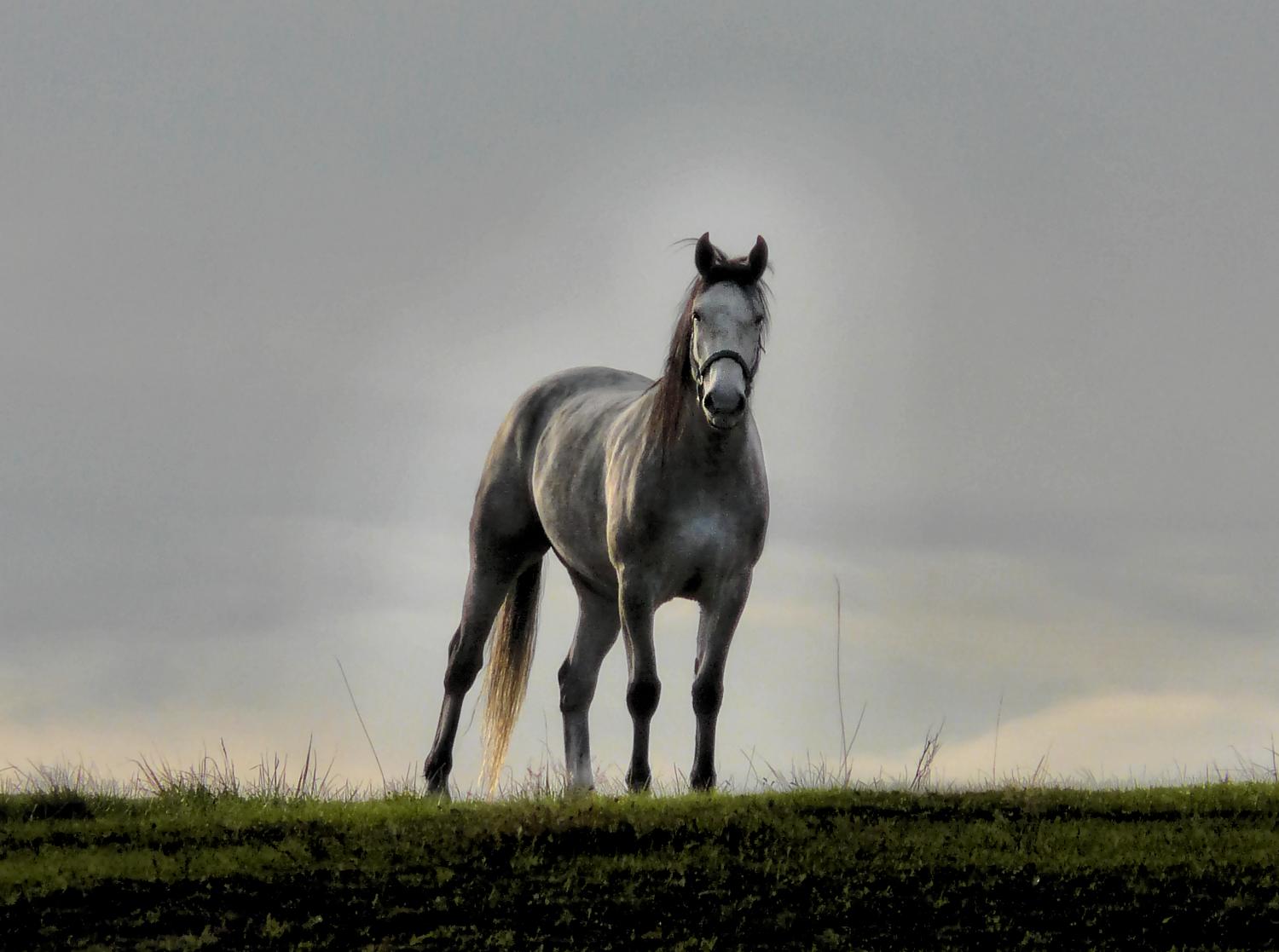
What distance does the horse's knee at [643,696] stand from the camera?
1117cm

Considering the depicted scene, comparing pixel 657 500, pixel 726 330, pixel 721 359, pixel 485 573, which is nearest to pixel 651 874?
pixel 657 500

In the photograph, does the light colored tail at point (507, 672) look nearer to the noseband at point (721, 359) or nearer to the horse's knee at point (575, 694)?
the horse's knee at point (575, 694)

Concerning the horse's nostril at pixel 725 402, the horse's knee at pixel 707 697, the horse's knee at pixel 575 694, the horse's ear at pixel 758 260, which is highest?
the horse's ear at pixel 758 260

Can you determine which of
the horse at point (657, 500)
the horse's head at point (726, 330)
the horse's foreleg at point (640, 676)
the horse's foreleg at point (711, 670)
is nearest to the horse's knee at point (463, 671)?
the horse at point (657, 500)

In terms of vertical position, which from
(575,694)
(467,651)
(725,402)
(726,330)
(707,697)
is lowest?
(707,697)

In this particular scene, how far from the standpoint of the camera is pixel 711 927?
809cm

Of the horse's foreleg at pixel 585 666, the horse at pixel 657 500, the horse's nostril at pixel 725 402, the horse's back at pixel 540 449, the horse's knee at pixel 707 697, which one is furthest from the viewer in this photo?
the horse's foreleg at pixel 585 666

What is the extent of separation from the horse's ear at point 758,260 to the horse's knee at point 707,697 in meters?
2.65

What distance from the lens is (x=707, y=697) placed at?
11125mm

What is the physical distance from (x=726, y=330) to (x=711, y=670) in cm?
225

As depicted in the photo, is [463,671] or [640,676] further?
[463,671]

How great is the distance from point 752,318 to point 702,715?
8.59 feet

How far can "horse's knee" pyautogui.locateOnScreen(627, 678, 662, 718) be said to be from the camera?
11.2m

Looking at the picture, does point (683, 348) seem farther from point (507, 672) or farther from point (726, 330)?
point (507, 672)
